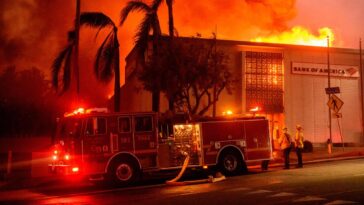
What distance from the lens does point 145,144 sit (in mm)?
15211

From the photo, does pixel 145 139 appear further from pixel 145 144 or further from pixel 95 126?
pixel 95 126

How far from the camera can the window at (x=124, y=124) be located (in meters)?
15.1

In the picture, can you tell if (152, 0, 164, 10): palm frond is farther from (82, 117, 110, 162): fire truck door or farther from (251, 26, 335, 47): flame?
(251, 26, 335, 47): flame

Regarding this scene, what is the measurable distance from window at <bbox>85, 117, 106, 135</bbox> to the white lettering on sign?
16951mm

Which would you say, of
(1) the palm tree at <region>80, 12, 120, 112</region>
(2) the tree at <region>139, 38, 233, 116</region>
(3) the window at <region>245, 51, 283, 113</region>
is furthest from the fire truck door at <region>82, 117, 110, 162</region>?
(3) the window at <region>245, 51, 283, 113</region>

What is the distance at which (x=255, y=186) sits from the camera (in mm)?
12539

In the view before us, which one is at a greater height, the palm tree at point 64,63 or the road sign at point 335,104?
the palm tree at point 64,63

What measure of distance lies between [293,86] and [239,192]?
18595mm

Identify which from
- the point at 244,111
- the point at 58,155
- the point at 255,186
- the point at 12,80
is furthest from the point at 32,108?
the point at 255,186

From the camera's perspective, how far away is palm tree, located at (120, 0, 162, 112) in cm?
2088

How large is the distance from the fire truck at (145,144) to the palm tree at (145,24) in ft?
17.9

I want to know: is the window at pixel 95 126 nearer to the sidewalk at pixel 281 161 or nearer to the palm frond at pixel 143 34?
the sidewalk at pixel 281 161

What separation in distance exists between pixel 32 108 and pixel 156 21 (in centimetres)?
2807

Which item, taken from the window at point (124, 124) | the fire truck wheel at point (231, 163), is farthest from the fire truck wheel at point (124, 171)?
the fire truck wheel at point (231, 163)
